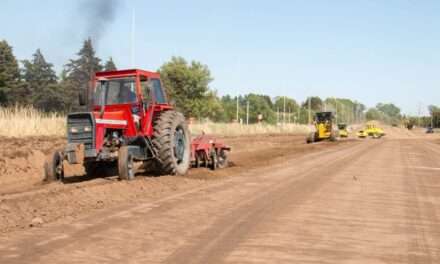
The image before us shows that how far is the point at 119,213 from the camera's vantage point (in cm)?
816

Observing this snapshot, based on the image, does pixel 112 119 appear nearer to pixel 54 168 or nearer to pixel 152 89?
pixel 152 89

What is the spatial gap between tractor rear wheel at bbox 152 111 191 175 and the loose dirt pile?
14.5 inches

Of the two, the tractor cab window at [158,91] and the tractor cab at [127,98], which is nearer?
the tractor cab at [127,98]

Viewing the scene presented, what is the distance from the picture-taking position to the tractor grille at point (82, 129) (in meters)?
11.4

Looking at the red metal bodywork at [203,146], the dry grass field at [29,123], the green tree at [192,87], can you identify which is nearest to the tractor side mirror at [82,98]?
the red metal bodywork at [203,146]

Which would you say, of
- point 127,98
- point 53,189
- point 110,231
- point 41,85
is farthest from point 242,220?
point 41,85

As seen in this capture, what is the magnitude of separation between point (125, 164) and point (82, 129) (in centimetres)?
117

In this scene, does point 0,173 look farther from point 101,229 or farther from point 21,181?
point 101,229

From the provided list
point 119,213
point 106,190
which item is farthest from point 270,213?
point 106,190

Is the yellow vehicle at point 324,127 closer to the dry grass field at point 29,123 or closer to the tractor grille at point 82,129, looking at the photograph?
the dry grass field at point 29,123

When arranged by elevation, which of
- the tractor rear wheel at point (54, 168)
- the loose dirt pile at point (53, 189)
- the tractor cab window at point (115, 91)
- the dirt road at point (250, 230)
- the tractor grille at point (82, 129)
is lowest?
the dirt road at point (250, 230)

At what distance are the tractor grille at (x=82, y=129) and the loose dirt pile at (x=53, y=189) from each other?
881 millimetres

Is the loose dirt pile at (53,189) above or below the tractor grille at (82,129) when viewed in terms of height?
below

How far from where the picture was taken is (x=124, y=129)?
1234 centimetres
